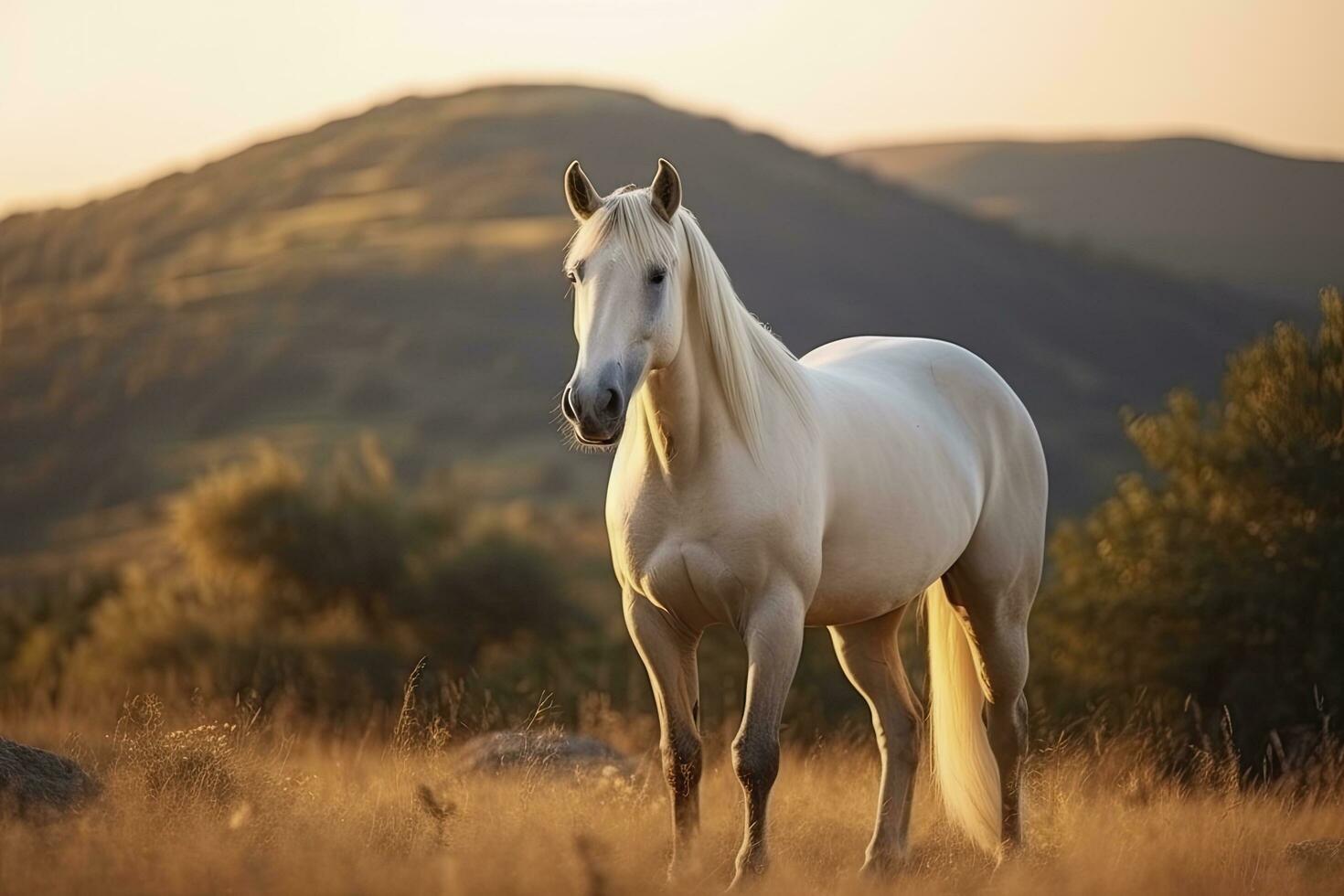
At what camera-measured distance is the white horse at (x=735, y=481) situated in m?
4.86

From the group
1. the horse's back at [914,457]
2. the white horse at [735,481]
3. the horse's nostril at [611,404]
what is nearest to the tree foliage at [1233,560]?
the horse's back at [914,457]

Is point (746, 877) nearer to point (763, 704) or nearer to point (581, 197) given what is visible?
point (763, 704)

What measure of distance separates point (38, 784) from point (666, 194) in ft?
10.0

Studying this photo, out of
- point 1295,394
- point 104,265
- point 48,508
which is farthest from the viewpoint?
point 104,265

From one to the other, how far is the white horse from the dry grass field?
460 millimetres

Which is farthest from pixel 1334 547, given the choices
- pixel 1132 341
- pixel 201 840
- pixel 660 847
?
pixel 1132 341

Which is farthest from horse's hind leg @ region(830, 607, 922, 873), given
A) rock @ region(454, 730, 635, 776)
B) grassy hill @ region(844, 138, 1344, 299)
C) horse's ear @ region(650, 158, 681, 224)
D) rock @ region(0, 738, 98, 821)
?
grassy hill @ region(844, 138, 1344, 299)

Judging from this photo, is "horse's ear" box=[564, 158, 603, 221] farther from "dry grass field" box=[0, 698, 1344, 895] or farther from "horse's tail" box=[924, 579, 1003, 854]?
"horse's tail" box=[924, 579, 1003, 854]

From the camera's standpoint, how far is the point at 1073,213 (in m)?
110

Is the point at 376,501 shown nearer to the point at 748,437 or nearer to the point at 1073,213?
the point at 748,437

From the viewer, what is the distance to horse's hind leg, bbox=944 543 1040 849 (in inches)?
252

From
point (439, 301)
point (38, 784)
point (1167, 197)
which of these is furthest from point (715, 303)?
point (1167, 197)

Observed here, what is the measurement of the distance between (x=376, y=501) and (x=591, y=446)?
19904 millimetres

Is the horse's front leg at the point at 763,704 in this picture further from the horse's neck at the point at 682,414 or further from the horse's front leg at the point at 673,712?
the horse's neck at the point at 682,414
